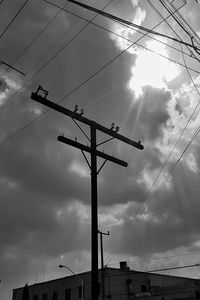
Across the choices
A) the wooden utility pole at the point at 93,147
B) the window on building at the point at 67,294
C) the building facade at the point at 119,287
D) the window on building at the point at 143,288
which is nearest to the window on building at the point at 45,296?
the building facade at the point at 119,287

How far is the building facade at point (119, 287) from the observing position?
59.4 metres

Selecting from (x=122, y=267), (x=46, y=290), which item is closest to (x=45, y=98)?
(x=122, y=267)

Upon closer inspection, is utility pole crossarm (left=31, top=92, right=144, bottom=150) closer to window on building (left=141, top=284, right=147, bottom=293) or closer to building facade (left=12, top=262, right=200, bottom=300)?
building facade (left=12, top=262, right=200, bottom=300)

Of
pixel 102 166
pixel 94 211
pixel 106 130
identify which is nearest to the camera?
pixel 94 211

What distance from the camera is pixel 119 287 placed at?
201 ft

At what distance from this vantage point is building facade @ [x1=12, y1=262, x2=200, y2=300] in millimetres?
59406

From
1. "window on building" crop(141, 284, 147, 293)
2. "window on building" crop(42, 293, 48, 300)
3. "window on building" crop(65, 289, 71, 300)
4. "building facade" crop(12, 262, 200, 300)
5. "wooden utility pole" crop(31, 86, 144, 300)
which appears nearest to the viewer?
"wooden utility pole" crop(31, 86, 144, 300)

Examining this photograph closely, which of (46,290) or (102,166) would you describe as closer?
(102,166)

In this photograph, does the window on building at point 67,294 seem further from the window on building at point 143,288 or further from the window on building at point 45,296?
the window on building at point 143,288

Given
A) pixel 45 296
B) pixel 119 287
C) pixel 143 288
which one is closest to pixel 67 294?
pixel 45 296

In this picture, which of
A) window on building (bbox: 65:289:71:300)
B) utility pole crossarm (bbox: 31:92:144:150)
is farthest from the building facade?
utility pole crossarm (bbox: 31:92:144:150)

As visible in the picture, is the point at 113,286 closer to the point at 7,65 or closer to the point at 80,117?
the point at 80,117

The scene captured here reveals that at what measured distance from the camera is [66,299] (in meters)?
64.6

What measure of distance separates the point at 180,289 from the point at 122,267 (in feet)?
36.6
